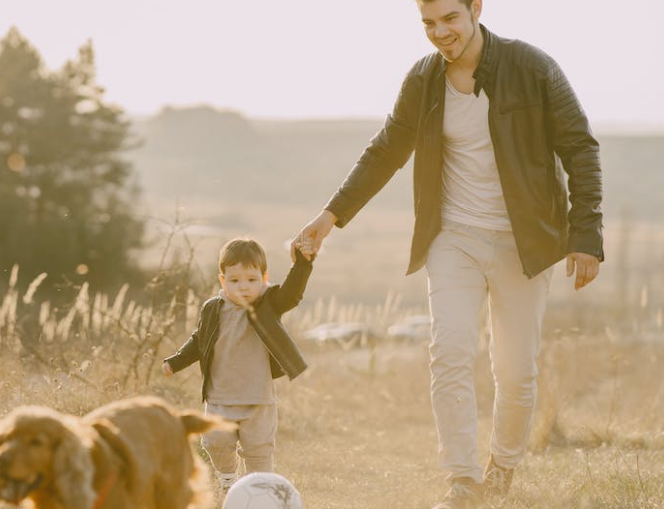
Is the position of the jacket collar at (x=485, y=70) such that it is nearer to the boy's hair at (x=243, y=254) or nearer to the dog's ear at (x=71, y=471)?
the boy's hair at (x=243, y=254)

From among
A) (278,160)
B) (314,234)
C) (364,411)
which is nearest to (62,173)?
(364,411)

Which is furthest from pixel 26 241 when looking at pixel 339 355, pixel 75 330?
pixel 75 330

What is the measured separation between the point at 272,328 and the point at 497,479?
1644 mm

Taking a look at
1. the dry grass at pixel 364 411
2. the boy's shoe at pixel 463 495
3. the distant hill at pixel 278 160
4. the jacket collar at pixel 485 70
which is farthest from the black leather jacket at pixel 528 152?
the distant hill at pixel 278 160

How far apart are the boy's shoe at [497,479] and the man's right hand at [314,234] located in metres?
1.64

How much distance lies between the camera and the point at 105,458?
3.66 m

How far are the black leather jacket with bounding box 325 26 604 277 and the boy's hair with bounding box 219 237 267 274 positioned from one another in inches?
35.6

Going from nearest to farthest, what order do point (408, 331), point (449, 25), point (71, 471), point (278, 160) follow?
point (71, 471), point (449, 25), point (408, 331), point (278, 160)

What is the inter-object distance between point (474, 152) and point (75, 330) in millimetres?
5014

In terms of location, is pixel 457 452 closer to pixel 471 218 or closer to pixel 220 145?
pixel 471 218

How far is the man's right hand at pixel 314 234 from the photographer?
5.49 metres

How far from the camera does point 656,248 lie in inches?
3329

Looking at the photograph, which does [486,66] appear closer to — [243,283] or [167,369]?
[243,283]

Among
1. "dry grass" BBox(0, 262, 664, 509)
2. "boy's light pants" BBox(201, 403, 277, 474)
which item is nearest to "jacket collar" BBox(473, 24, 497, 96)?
"boy's light pants" BBox(201, 403, 277, 474)
